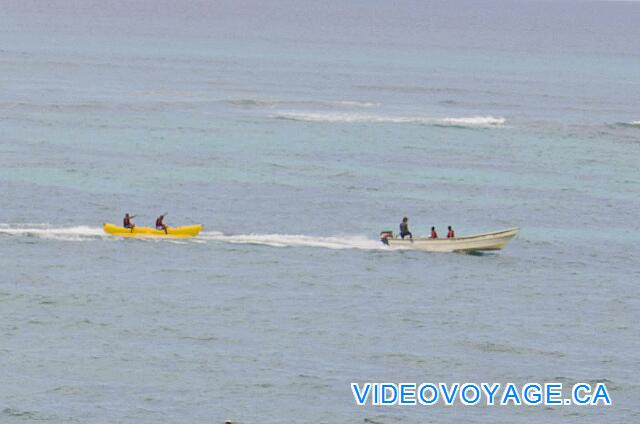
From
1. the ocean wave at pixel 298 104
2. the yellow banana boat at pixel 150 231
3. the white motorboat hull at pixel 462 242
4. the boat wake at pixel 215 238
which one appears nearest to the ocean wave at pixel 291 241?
the boat wake at pixel 215 238

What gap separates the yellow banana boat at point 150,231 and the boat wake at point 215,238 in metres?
0.24

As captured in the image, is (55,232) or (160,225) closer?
(160,225)

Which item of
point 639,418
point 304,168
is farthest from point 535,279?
point 304,168

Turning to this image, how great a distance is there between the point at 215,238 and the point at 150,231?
3.52 m

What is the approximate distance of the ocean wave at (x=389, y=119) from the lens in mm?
130875

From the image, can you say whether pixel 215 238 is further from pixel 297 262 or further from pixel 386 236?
pixel 386 236

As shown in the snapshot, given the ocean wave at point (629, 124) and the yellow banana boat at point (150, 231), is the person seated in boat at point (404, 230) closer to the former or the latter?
the yellow banana boat at point (150, 231)

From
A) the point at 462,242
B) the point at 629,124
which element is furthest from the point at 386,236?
the point at 629,124

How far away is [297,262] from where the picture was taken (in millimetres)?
76875

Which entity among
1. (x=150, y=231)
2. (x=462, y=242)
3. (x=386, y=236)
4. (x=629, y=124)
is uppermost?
(x=629, y=124)

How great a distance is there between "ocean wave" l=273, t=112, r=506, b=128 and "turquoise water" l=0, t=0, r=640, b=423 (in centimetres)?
54

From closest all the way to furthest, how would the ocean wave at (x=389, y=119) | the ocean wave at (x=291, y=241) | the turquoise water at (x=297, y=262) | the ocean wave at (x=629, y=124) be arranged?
1. the turquoise water at (x=297, y=262)
2. the ocean wave at (x=291, y=241)
3. the ocean wave at (x=389, y=119)
4. the ocean wave at (x=629, y=124)

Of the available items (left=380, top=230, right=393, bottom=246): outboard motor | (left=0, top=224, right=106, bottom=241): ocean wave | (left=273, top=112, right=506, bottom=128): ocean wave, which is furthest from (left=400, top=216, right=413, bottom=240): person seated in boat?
(left=273, top=112, right=506, bottom=128): ocean wave

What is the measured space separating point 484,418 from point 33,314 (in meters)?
21.3
